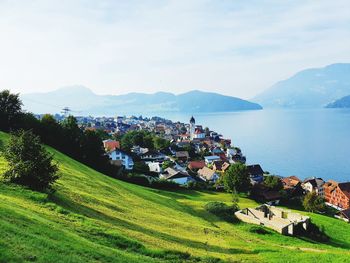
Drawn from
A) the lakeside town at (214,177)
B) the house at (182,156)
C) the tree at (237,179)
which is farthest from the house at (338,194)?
the house at (182,156)

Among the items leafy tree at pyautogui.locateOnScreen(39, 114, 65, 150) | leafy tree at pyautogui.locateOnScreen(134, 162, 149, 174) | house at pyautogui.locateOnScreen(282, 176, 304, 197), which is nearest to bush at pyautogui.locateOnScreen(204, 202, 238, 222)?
leafy tree at pyautogui.locateOnScreen(39, 114, 65, 150)

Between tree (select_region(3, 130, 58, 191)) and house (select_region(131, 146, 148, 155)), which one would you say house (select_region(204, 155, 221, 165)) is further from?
tree (select_region(3, 130, 58, 191))

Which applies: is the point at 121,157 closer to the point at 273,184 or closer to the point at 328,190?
the point at 273,184

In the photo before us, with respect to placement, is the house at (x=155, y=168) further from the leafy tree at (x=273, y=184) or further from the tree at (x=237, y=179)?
the leafy tree at (x=273, y=184)

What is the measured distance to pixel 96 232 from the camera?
1605 centimetres

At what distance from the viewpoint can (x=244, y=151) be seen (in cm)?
14988

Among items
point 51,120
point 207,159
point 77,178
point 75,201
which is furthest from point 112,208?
point 207,159

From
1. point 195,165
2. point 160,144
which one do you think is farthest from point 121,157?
point 160,144

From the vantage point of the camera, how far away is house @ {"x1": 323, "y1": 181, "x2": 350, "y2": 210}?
70206mm

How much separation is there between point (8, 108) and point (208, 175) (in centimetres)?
4650

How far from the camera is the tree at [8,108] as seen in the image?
1866 inches

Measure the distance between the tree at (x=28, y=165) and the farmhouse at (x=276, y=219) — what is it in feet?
75.1

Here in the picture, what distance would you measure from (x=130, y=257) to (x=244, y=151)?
140 m

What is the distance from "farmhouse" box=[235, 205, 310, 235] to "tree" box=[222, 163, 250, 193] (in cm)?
1730
